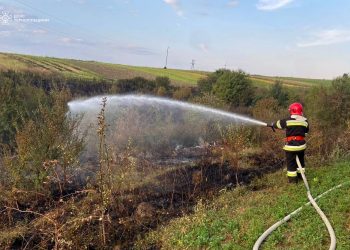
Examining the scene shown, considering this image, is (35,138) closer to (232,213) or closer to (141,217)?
(141,217)

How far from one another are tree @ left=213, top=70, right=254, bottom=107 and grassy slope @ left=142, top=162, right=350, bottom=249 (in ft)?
80.9

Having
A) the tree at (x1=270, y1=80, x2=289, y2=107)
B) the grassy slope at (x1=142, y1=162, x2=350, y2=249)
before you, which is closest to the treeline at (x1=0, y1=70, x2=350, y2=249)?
the grassy slope at (x1=142, y1=162, x2=350, y2=249)

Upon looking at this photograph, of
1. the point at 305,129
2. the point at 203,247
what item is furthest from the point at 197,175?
the point at 203,247

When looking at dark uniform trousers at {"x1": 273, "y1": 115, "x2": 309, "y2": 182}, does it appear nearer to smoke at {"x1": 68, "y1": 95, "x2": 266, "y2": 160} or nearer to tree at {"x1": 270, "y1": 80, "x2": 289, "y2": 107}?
smoke at {"x1": 68, "y1": 95, "x2": 266, "y2": 160}

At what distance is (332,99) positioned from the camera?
26391 mm

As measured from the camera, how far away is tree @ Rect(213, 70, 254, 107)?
3550 centimetres

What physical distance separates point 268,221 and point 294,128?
254 centimetres

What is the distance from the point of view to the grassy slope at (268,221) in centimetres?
739

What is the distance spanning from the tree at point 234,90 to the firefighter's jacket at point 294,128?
24.9m

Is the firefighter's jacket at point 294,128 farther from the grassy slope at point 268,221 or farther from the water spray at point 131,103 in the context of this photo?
the water spray at point 131,103

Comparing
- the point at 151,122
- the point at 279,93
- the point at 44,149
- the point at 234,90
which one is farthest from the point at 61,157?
the point at 279,93

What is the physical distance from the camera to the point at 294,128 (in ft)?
31.9

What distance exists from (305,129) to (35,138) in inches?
311

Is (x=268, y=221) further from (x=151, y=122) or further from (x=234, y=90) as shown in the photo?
(x=234, y=90)
